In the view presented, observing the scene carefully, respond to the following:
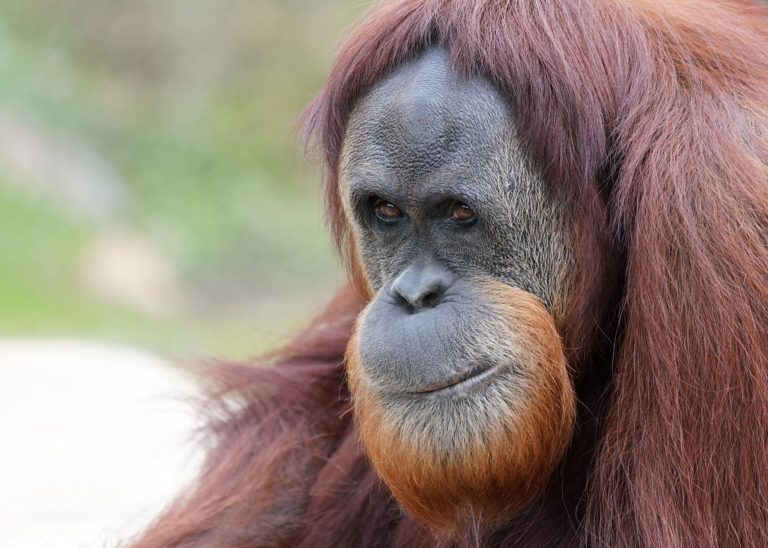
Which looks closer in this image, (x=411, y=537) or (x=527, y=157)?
(x=527, y=157)

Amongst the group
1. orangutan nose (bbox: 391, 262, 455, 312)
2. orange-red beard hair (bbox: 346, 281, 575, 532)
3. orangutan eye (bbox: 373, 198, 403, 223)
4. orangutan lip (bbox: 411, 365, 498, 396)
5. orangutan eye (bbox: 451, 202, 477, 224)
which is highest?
orangutan eye (bbox: 373, 198, 403, 223)

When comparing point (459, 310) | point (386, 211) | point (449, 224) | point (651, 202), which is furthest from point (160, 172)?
point (651, 202)

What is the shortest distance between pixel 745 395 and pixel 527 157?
69 centimetres

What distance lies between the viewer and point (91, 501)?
4.21 metres

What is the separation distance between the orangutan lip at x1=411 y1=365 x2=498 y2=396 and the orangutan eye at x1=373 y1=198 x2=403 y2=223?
439mm

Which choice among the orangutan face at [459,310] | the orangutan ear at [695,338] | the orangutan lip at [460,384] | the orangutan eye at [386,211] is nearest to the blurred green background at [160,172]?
the orangutan eye at [386,211]

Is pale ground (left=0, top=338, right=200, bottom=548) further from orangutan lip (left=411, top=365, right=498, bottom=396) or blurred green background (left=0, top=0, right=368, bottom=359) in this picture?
blurred green background (left=0, top=0, right=368, bottom=359)

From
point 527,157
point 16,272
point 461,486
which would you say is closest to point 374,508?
point 461,486

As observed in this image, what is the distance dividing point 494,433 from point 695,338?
1.53ft

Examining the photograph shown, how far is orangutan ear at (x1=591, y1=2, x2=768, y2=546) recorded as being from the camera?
228 cm

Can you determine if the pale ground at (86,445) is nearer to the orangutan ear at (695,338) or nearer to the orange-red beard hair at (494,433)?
the orange-red beard hair at (494,433)

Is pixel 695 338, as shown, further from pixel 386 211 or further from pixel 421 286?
pixel 386 211

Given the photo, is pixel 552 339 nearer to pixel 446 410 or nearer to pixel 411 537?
pixel 446 410

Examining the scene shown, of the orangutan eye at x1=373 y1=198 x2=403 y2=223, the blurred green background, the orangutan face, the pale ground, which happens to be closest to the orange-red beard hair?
the orangutan face
